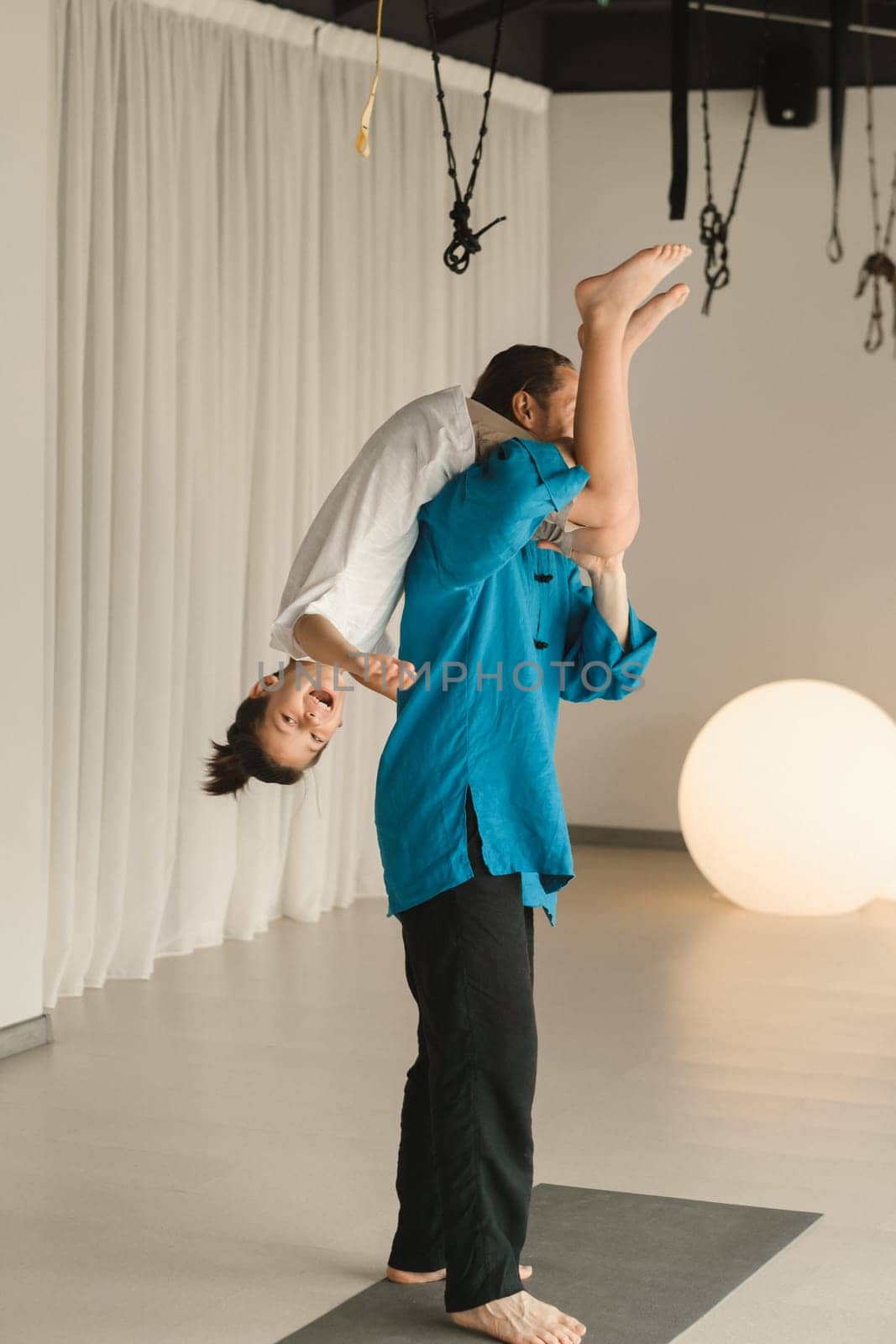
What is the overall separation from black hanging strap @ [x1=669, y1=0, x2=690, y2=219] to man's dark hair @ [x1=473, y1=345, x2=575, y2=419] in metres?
1.56

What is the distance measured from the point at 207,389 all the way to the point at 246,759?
279 centimetres

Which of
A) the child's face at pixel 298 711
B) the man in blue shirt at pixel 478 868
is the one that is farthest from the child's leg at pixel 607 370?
the child's face at pixel 298 711

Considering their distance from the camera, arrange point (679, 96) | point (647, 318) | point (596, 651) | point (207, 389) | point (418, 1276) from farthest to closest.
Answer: point (207, 389) < point (679, 96) < point (418, 1276) < point (596, 651) < point (647, 318)

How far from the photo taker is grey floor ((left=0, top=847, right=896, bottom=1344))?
2768 millimetres

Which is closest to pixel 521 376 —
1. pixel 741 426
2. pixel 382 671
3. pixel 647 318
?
pixel 647 318

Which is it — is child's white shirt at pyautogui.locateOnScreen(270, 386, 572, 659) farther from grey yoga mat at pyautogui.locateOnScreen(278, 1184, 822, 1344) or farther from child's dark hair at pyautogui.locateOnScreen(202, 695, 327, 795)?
grey yoga mat at pyautogui.locateOnScreen(278, 1184, 822, 1344)

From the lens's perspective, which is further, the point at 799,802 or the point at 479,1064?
the point at 799,802

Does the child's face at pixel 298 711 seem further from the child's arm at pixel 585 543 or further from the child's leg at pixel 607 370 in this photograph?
the child's leg at pixel 607 370

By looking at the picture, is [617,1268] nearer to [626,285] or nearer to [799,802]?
[626,285]

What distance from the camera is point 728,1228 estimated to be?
3.03 meters

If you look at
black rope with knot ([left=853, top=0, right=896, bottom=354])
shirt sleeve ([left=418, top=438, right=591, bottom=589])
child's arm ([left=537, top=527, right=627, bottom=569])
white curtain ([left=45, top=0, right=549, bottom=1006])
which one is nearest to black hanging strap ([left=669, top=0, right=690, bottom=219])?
black rope with knot ([left=853, top=0, right=896, bottom=354])

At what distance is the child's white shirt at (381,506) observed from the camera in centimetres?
237

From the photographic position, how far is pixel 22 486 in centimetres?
411

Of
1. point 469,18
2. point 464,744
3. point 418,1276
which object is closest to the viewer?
point 464,744
